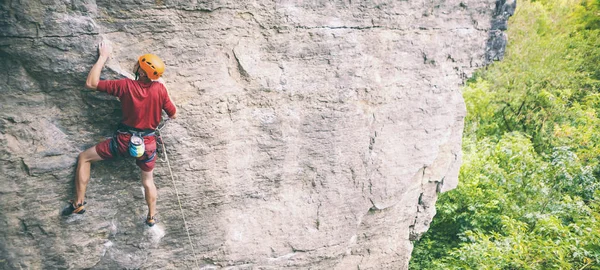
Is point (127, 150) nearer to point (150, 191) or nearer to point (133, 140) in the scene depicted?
point (133, 140)

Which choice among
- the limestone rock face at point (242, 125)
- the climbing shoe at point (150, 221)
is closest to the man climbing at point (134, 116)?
the limestone rock face at point (242, 125)

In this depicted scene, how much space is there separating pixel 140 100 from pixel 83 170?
865mm

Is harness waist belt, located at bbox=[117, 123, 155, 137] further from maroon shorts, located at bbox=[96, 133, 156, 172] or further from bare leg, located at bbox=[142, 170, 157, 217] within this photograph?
bare leg, located at bbox=[142, 170, 157, 217]

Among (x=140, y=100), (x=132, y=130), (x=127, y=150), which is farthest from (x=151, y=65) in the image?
(x=127, y=150)

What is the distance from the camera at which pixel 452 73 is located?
517 cm

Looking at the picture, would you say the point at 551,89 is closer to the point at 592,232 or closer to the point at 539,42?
the point at 539,42

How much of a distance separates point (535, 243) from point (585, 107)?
7923 mm

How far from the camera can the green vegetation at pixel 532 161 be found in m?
5.86

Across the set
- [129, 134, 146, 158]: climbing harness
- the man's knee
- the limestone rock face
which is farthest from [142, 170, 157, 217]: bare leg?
[129, 134, 146, 158]: climbing harness

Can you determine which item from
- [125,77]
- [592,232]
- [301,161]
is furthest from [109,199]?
[592,232]

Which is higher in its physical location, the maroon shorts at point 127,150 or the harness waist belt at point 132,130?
the harness waist belt at point 132,130

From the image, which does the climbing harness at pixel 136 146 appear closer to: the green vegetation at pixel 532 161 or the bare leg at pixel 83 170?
the bare leg at pixel 83 170

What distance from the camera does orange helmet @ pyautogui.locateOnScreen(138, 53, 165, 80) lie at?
3.40m

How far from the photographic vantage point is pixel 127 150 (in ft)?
12.1
